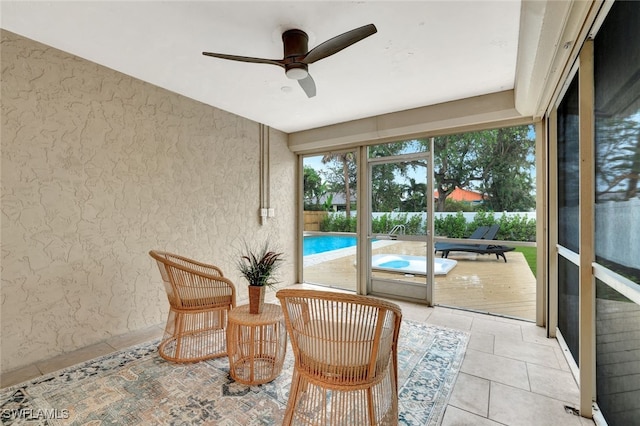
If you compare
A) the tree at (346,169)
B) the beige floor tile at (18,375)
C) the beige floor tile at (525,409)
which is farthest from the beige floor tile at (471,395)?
the beige floor tile at (18,375)

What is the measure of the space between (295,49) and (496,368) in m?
3.01

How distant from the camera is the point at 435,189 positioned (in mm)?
3881

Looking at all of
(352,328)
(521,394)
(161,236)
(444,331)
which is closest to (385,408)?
(352,328)

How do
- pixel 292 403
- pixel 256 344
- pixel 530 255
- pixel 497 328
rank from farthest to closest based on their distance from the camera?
pixel 530 255 → pixel 497 328 → pixel 256 344 → pixel 292 403

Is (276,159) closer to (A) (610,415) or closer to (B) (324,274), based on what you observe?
(B) (324,274)

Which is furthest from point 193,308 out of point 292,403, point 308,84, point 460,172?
point 460,172

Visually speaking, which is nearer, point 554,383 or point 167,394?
point 167,394

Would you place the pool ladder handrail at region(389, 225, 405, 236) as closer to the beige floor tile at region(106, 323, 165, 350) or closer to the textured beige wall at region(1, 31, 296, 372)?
the textured beige wall at region(1, 31, 296, 372)

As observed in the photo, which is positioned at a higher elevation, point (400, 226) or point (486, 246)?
point (400, 226)

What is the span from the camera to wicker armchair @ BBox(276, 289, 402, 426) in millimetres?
1356

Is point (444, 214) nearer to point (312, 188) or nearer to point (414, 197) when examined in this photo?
point (414, 197)

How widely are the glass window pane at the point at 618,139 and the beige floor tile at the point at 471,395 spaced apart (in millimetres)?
1154

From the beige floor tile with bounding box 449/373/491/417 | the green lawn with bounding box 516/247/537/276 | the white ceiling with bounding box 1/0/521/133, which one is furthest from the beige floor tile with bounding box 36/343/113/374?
the green lawn with bounding box 516/247/537/276

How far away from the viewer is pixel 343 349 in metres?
1.41
